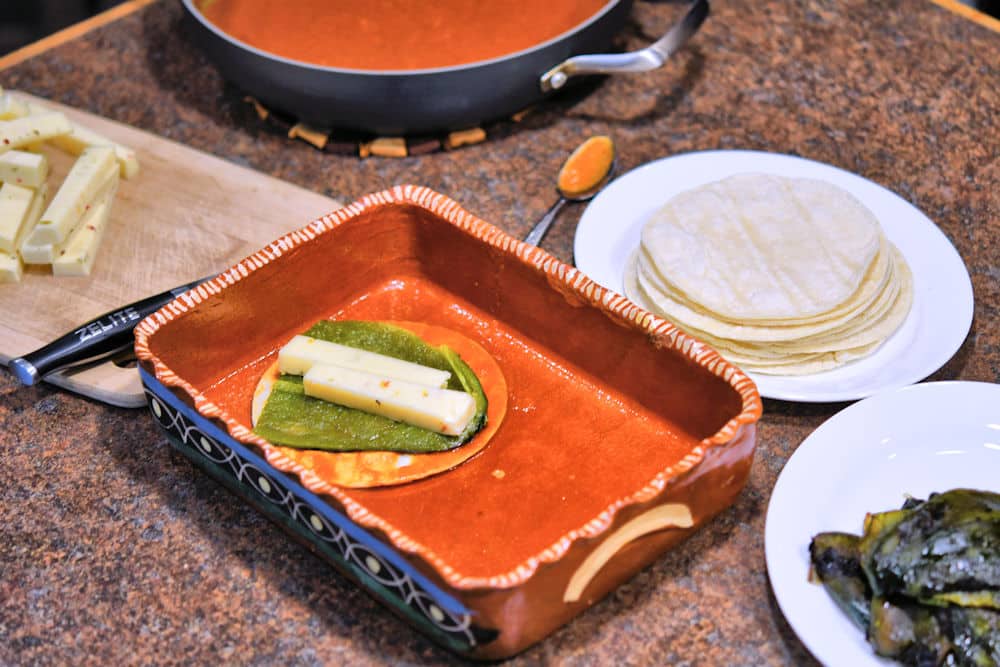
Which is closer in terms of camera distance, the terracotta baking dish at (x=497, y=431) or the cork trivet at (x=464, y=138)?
the terracotta baking dish at (x=497, y=431)

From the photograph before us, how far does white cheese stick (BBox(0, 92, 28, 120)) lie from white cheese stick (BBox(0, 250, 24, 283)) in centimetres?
32

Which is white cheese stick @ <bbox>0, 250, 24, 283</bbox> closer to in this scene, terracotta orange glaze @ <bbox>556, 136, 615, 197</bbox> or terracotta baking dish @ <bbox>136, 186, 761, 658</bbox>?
terracotta baking dish @ <bbox>136, 186, 761, 658</bbox>

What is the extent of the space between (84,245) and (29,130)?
28 centimetres

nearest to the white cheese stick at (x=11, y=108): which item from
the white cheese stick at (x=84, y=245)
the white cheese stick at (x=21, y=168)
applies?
the white cheese stick at (x=21, y=168)

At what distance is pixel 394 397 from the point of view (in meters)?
1.39

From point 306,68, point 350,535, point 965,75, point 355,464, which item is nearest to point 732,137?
point 965,75

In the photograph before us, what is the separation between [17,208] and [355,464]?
79cm

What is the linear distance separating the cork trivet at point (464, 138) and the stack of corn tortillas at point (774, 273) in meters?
0.50

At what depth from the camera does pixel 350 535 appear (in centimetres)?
119

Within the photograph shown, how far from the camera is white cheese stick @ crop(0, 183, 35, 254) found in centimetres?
170

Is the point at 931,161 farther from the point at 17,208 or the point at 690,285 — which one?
the point at 17,208

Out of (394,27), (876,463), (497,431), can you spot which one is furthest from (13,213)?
(876,463)

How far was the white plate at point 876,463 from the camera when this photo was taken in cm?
126

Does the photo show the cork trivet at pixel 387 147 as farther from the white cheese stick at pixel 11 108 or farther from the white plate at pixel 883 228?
the white cheese stick at pixel 11 108
